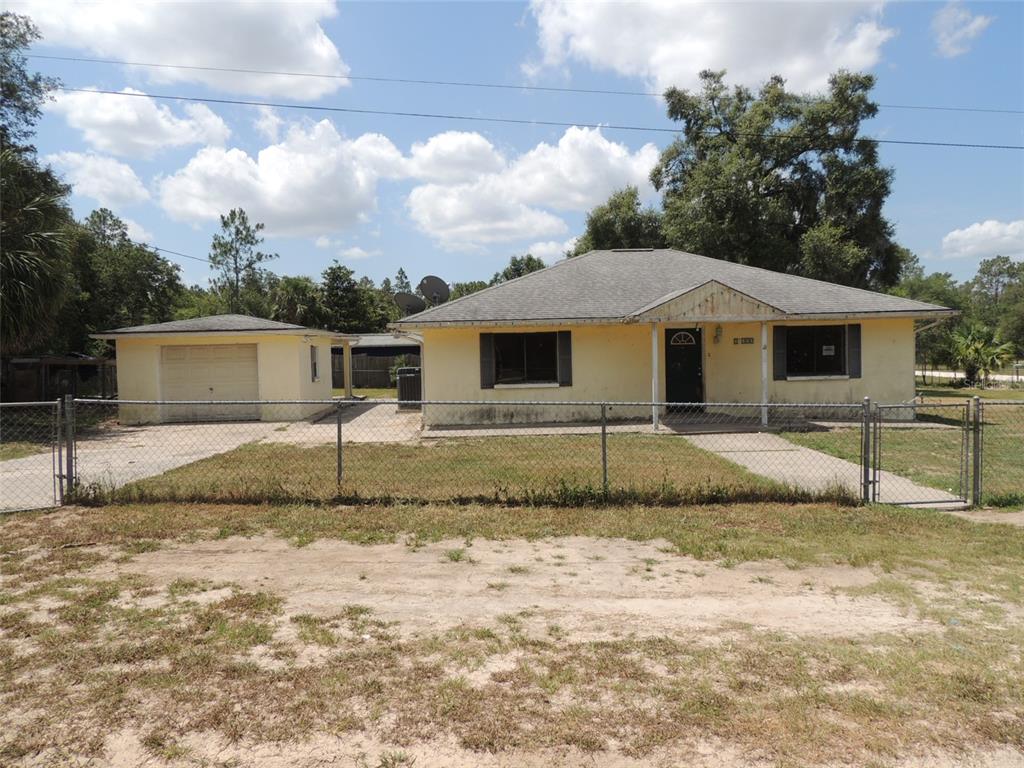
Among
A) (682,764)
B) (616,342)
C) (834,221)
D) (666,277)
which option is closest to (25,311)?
(616,342)

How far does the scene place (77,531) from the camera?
651 centimetres

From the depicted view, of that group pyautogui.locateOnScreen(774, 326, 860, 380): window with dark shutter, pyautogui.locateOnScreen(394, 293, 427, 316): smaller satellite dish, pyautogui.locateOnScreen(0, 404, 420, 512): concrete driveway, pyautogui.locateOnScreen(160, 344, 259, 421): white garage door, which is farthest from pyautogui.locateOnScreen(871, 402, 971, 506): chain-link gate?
pyautogui.locateOnScreen(160, 344, 259, 421): white garage door

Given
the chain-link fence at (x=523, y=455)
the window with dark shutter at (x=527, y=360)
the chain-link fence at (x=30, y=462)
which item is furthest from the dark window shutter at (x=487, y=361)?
the chain-link fence at (x=30, y=462)

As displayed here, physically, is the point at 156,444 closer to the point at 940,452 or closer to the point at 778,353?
the point at 778,353

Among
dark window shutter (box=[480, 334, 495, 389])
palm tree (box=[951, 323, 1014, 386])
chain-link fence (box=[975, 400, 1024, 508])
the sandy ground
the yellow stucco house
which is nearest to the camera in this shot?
the sandy ground

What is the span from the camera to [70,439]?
7.66 metres

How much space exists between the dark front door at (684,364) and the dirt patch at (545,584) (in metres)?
11.6

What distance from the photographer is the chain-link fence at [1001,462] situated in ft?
24.3

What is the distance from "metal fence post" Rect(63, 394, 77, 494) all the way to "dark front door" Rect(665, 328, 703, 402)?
13.3m

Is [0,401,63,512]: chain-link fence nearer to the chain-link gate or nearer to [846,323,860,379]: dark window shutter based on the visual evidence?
the chain-link gate

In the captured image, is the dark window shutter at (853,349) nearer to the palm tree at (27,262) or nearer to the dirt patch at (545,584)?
the dirt patch at (545,584)

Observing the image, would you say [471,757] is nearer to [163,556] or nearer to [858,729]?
[858,729]

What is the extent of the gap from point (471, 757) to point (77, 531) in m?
5.55

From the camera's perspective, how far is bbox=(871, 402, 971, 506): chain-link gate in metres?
7.50
